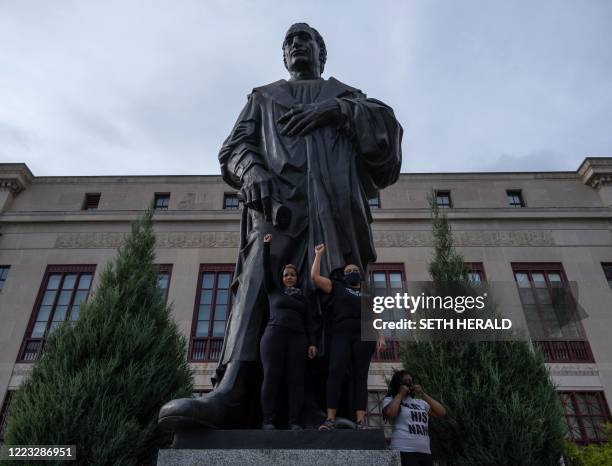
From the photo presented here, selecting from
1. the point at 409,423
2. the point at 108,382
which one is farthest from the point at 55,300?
the point at 409,423

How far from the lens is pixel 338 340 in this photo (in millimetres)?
2844

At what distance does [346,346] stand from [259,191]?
1.31 meters

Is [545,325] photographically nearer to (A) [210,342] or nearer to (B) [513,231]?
(B) [513,231]

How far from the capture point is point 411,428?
5086 mm

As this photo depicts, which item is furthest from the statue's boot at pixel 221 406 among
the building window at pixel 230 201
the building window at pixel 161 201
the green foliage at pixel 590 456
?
the building window at pixel 161 201

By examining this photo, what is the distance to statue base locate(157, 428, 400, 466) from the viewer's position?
2.33 m

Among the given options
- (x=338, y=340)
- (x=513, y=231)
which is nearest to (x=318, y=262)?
(x=338, y=340)

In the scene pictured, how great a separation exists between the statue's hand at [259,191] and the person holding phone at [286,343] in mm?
505

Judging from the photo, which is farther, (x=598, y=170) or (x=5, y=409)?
(x=598, y=170)

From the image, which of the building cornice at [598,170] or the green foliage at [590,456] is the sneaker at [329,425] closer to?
the green foliage at [590,456]

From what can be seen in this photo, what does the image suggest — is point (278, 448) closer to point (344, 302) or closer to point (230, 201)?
point (344, 302)

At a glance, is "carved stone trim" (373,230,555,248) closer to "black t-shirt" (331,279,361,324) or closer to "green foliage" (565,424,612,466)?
"green foliage" (565,424,612,466)

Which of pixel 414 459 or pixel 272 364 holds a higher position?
pixel 272 364

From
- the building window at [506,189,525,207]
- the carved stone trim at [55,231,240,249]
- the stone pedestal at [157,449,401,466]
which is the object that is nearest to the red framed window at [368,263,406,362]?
the carved stone trim at [55,231,240,249]
